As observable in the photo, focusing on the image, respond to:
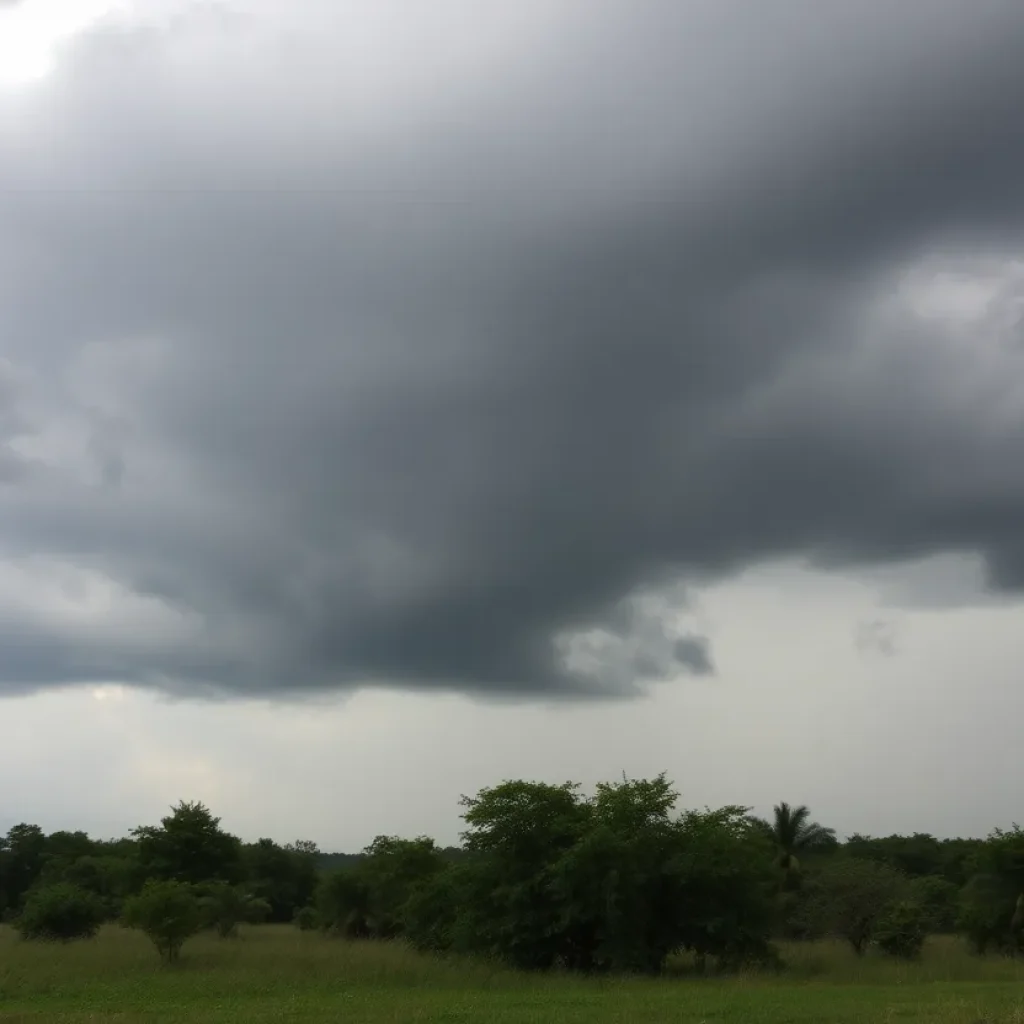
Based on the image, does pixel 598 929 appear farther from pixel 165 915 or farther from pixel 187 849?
pixel 187 849

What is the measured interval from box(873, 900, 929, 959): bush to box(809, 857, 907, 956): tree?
94cm

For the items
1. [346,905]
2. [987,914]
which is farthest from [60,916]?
[987,914]

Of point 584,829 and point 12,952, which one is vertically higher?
point 584,829

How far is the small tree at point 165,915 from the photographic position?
38750mm

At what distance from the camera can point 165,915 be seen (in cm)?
3900

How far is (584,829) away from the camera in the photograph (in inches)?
1658

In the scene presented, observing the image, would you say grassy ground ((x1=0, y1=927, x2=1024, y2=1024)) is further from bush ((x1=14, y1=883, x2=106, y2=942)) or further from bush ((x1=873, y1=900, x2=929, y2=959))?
bush ((x1=14, y1=883, x2=106, y2=942))

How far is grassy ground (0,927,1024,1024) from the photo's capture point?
977 inches

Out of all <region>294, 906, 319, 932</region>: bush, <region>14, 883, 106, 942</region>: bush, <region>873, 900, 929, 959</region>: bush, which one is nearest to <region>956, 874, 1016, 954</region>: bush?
<region>873, 900, 929, 959</region>: bush

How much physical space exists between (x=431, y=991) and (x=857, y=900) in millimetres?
24261

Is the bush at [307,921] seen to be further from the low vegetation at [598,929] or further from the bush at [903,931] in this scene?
the bush at [903,931]

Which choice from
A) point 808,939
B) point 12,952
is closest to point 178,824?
point 12,952

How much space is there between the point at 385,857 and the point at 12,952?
2144 centimetres

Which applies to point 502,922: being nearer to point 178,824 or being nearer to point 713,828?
point 713,828
